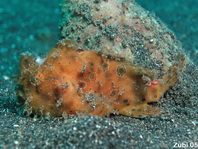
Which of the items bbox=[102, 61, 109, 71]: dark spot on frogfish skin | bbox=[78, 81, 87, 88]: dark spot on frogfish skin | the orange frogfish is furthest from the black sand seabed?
bbox=[102, 61, 109, 71]: dark spot on frogfish skin

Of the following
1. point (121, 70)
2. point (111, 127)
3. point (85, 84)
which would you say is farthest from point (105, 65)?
point (111, 127)

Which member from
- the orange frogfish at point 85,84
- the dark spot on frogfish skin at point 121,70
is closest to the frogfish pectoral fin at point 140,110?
the orange frogfish at point 85,84

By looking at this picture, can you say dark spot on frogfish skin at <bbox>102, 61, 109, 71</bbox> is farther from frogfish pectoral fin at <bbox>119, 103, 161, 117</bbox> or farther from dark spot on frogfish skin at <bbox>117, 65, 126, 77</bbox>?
frogfish pectoral fin at <bbox>119, 103, 161, 117</bbox>

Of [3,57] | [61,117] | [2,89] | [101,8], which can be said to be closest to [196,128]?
[61,117]

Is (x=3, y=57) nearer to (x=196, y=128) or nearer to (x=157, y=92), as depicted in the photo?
(x=157, y=92)

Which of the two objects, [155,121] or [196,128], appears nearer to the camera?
[196,128]

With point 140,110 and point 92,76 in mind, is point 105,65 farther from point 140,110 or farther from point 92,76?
point 140,110

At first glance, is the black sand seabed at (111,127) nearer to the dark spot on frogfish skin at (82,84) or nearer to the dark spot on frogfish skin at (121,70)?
the dark spot on frogfish skin at (82,84)
